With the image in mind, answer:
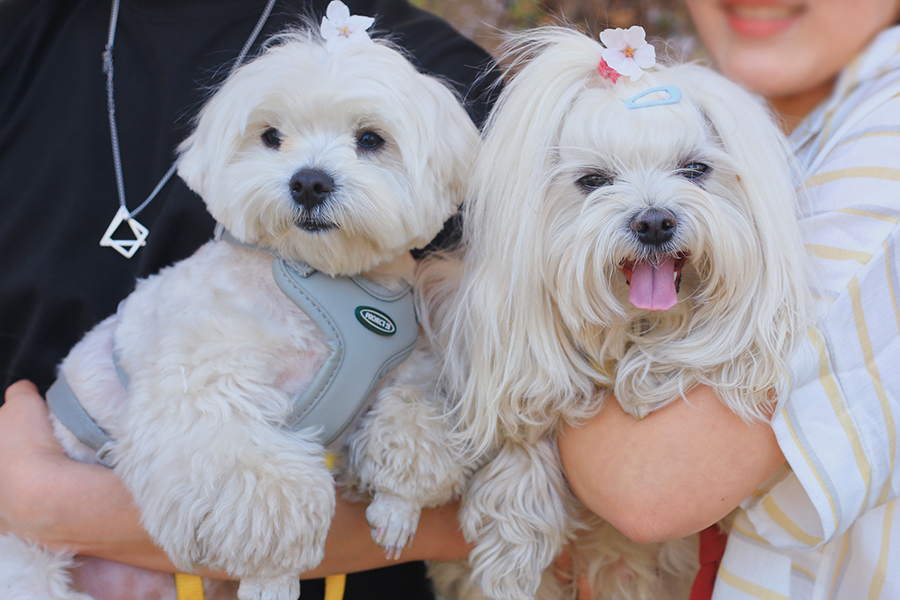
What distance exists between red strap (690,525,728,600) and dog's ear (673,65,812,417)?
1.28 ft

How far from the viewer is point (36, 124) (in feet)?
4.35

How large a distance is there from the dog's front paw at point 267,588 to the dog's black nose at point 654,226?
73cm

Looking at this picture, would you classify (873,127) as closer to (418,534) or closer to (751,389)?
(751,389)

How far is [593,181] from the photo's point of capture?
968 mm

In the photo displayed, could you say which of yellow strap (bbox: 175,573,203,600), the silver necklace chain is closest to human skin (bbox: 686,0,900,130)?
the silver necklace chain

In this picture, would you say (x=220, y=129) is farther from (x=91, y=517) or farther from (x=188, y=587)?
(x=188, y=587)

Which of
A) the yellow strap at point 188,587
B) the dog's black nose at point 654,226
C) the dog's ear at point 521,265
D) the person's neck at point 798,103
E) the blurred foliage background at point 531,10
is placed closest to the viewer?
the dog's black nose at point 654,226

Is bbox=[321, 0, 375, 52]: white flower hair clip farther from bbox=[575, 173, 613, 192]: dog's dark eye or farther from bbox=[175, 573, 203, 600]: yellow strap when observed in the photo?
bbox=[175, 573, 203, 600]: yellow strap

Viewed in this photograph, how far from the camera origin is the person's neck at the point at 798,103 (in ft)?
4.11

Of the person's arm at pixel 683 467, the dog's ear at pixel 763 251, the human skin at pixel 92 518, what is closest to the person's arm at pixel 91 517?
the human skin at pixel 92 518

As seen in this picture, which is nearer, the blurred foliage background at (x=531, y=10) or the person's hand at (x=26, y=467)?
the person's hand at (x=26, y=467)

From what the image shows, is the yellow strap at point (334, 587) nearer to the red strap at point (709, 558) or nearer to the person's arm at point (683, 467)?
the person's arm at point (683, 467)

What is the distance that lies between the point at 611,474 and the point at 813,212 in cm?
52

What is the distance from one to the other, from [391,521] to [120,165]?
958 mm
